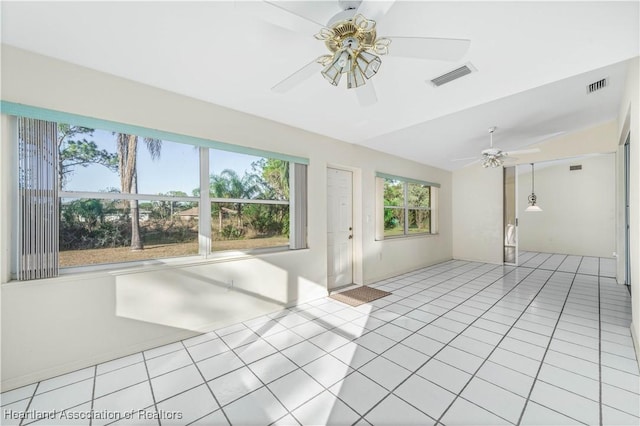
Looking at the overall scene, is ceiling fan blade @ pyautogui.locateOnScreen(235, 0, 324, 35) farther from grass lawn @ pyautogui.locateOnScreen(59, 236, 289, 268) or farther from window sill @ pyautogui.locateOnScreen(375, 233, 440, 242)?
window sill @ pyautogui.locateOnScreen(375, 233, 440, 242)

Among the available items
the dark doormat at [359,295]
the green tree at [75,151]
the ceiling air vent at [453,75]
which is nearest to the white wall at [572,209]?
the dark doormat at [359,295]

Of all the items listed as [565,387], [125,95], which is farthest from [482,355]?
[125,95]

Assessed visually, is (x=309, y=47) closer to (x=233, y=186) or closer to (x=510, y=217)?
(x=233, y=186)

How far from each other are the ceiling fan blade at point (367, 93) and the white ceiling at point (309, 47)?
0.42 m

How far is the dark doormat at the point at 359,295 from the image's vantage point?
12.2 feet

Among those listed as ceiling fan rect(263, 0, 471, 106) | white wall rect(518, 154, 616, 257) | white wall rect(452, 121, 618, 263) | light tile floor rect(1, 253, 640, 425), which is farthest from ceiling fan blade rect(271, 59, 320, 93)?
white wall rect(518, 154, 616, 257)

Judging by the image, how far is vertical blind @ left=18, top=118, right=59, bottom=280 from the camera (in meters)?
1.93

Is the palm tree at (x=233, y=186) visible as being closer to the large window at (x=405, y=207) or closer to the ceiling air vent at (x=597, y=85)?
the large window at (x=405, y=207)

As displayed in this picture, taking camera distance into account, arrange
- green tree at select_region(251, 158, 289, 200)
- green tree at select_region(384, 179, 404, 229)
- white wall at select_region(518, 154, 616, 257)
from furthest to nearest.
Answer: white wall at select_region(518, 154, 616, 257), green tree at select_region(384, 179, 404, 229), green tree at select_region(251, 158, 289, 200)

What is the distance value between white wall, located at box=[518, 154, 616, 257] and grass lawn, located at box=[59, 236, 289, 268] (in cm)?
798

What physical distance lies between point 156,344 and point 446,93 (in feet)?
13.1

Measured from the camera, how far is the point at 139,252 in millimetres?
2486

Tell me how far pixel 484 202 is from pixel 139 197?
723 centimetres

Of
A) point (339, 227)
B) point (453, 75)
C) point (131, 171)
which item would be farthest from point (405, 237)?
point (131, 171)
